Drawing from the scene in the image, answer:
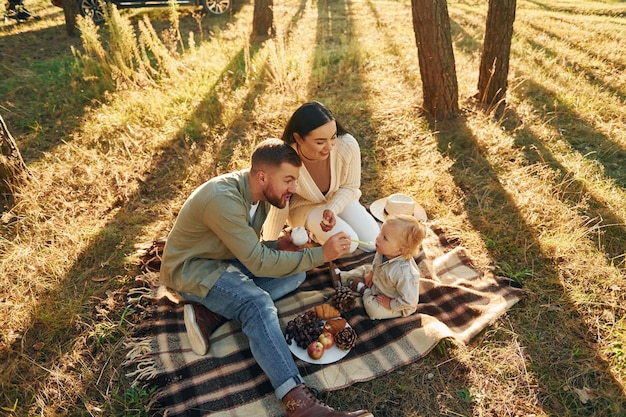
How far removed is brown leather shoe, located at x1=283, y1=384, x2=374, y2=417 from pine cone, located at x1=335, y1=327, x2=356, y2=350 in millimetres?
462

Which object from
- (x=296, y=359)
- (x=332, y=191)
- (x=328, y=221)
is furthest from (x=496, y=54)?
(x=296, y=359)

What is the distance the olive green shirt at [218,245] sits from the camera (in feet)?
8.70

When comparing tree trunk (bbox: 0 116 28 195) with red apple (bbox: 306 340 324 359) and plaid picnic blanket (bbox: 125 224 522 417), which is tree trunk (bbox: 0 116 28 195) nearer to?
plaid picnic blanket (bbox: 125 224 522 417)

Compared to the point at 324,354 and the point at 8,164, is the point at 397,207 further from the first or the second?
the point at 8,164

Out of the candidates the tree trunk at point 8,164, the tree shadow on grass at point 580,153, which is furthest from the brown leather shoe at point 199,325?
the tree shadow on grass at point 580,153

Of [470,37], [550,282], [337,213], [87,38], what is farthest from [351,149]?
[470,37]

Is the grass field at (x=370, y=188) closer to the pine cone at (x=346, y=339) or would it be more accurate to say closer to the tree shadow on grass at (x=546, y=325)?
the tree shadow on grass at (x=546, y=325)

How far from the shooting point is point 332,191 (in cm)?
380

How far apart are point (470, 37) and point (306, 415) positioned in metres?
9.00

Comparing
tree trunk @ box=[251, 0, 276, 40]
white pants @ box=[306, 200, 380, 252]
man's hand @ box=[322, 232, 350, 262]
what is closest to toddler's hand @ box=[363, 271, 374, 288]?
white pants @ box=[306, 200, 380, 252]

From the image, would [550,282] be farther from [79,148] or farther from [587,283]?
[79,148]

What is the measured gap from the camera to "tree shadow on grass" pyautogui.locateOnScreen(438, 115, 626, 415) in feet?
8.54

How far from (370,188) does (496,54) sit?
8.51 feet

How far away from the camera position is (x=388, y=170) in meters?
4.99
